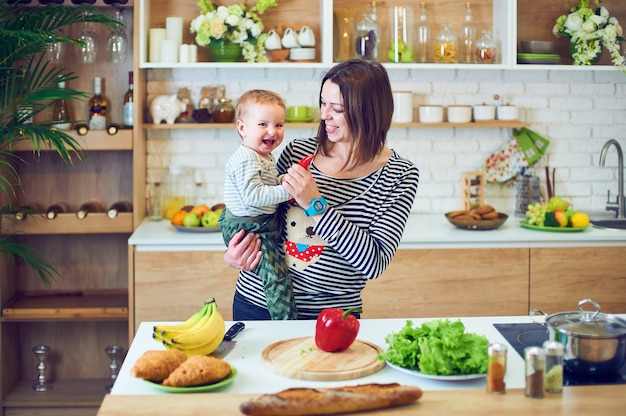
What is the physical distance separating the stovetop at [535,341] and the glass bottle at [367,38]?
7.15ft

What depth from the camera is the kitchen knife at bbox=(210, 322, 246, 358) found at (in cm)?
213

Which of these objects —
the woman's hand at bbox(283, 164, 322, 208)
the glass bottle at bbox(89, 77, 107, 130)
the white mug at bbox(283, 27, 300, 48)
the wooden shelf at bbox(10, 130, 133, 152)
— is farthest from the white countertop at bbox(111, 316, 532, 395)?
the white mug at bbox(283, 27, 300, 48)

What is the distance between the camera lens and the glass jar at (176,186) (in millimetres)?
4543

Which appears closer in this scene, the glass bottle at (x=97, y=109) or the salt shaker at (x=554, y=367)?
the salt shaker at (x=554, y=367)

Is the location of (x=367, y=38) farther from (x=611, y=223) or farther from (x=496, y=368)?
(x=496, y=368)

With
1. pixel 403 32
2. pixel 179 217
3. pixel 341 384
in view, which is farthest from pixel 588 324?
pixel 403 32

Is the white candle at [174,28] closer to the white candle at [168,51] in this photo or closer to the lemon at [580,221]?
the white candle at [168,51]

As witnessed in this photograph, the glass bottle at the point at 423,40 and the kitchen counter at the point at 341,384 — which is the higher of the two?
the glass bottle at the point at 423,40

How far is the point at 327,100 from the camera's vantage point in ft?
8.32

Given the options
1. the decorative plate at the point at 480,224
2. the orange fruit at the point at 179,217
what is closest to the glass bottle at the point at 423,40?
the decorative plate at the point at 480,224

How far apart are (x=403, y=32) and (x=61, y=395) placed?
2549 mm

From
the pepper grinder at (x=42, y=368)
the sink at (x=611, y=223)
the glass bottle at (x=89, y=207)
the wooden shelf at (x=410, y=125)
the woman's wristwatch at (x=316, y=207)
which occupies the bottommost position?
the pepper grinder at (x=42, y=368)

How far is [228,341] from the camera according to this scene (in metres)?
2.23

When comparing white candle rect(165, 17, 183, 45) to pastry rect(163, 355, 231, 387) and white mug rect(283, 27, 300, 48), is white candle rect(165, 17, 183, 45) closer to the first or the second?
white mug rect(283, 27, 300, 48)
